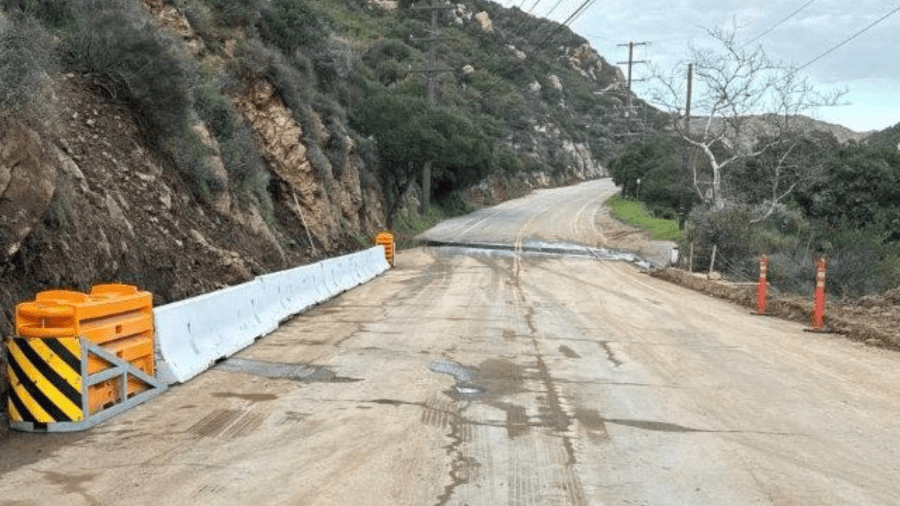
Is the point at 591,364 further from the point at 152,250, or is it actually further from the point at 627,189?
the point at 627,189

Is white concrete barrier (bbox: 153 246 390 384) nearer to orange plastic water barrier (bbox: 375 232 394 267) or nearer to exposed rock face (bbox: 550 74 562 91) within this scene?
orange plastic water barrier (bbox: 375 232 394 267)

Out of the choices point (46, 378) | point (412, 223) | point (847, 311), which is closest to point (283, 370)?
point (46, 378)

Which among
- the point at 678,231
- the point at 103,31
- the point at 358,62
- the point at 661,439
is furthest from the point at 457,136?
the point at 661,439

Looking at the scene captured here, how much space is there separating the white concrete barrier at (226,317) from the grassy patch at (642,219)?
25.7m

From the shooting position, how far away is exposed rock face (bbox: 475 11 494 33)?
11281 centimetres

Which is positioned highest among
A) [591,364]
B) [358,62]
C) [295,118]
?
[358,62]

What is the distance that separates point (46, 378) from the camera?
22.0 ft

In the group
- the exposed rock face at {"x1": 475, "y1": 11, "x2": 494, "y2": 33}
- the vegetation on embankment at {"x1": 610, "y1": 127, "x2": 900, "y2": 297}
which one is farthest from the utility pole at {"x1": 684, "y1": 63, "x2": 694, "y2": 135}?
the exposed rock face at {"x1": 475, "y1": 11, "x2": 494, "y2": 33}

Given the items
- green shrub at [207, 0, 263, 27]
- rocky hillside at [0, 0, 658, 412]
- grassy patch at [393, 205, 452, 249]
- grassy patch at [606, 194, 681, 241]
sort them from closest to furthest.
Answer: rocky hillside at [0, 0, 658, 412], green shrub at [207, 0, 263, 27], grassy patch at [393, 205, 452, 249], grassy patch at [606, 194, 681, 241]

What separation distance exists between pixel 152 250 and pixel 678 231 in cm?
3294

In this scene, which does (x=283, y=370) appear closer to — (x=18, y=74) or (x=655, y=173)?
(x=18, y=74)

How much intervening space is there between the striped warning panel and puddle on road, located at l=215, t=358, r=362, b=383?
2.58 m

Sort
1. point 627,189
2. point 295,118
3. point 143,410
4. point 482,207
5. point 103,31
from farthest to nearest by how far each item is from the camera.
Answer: point 627,189, point 482,207, point 295,118, point 103,31, point 143,410

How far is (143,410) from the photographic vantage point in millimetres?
7457
